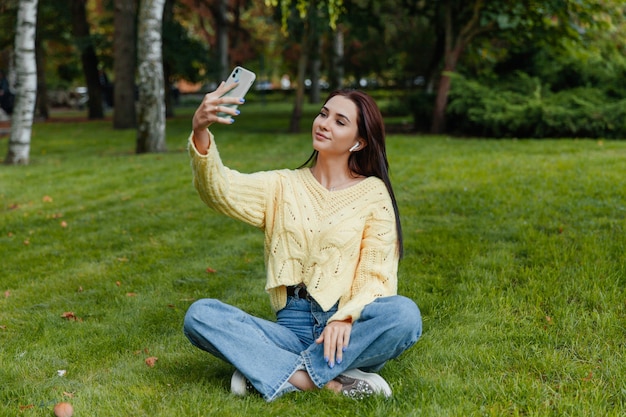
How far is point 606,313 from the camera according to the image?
157 inches

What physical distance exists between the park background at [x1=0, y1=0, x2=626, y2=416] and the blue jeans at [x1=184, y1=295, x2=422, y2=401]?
0.40ft

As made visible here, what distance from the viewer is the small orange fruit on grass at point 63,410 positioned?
2.97 metres

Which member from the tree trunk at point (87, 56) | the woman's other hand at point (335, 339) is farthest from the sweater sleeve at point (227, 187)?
the tree trunk at point (87, 56)

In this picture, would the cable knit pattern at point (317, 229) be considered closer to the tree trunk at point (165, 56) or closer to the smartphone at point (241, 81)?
the smartphone at point (241, 81)

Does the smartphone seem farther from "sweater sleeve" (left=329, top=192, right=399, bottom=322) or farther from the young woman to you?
"sweater sleeve" (left=329, top=192, right=399, bottom=322)

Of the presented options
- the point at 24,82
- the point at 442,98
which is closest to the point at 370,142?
the point at 24,82

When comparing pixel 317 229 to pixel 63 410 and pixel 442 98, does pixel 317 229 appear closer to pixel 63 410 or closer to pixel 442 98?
pixel 63 410

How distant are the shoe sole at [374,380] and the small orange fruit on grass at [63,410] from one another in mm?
1163

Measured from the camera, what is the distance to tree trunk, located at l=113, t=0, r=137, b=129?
1711cm

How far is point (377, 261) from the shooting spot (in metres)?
3.21

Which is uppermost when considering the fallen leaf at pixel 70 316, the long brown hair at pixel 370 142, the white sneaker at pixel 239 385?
the long brown hair at pixel 370 142

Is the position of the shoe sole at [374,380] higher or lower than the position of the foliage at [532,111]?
lower

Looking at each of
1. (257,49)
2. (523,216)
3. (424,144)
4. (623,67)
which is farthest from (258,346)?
(257,49)

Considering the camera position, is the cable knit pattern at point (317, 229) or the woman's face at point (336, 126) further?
the woman's face at point (336, 126)
